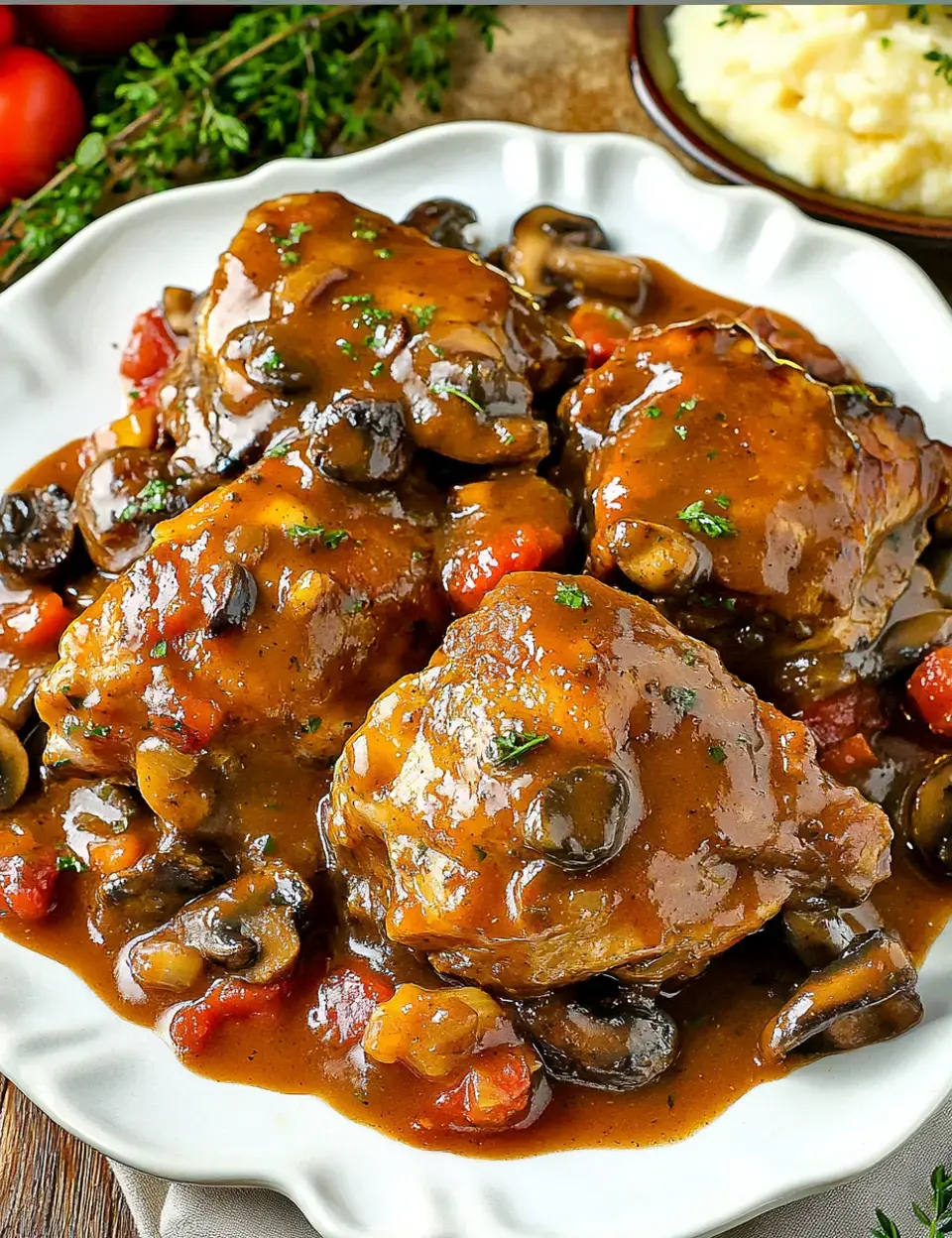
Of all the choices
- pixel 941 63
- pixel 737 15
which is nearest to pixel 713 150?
pixel 737 15

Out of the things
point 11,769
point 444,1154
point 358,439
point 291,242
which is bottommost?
point 444,1154

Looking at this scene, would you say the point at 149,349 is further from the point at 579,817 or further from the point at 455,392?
the point at 579,817

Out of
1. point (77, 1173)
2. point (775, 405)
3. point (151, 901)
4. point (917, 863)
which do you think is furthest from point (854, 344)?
point (77, 1173)

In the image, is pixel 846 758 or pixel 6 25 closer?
pixel 846 758

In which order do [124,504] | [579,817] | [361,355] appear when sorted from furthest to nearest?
[124,504] → [361,355] → [579,817]

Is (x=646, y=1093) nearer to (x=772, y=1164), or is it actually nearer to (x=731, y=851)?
(x=772, y=1164)

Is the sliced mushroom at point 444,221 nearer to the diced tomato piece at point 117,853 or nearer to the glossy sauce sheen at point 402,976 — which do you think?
the glossy sauce sheen at point 402,976

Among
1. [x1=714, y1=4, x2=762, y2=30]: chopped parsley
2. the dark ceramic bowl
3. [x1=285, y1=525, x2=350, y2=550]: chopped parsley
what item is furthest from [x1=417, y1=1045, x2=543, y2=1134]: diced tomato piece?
[x1=714, y1=4, x2=762, y2=30]: chopped parsley

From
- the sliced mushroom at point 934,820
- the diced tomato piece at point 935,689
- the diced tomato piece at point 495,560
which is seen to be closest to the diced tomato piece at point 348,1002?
the diced tomato piece at point 495,560
